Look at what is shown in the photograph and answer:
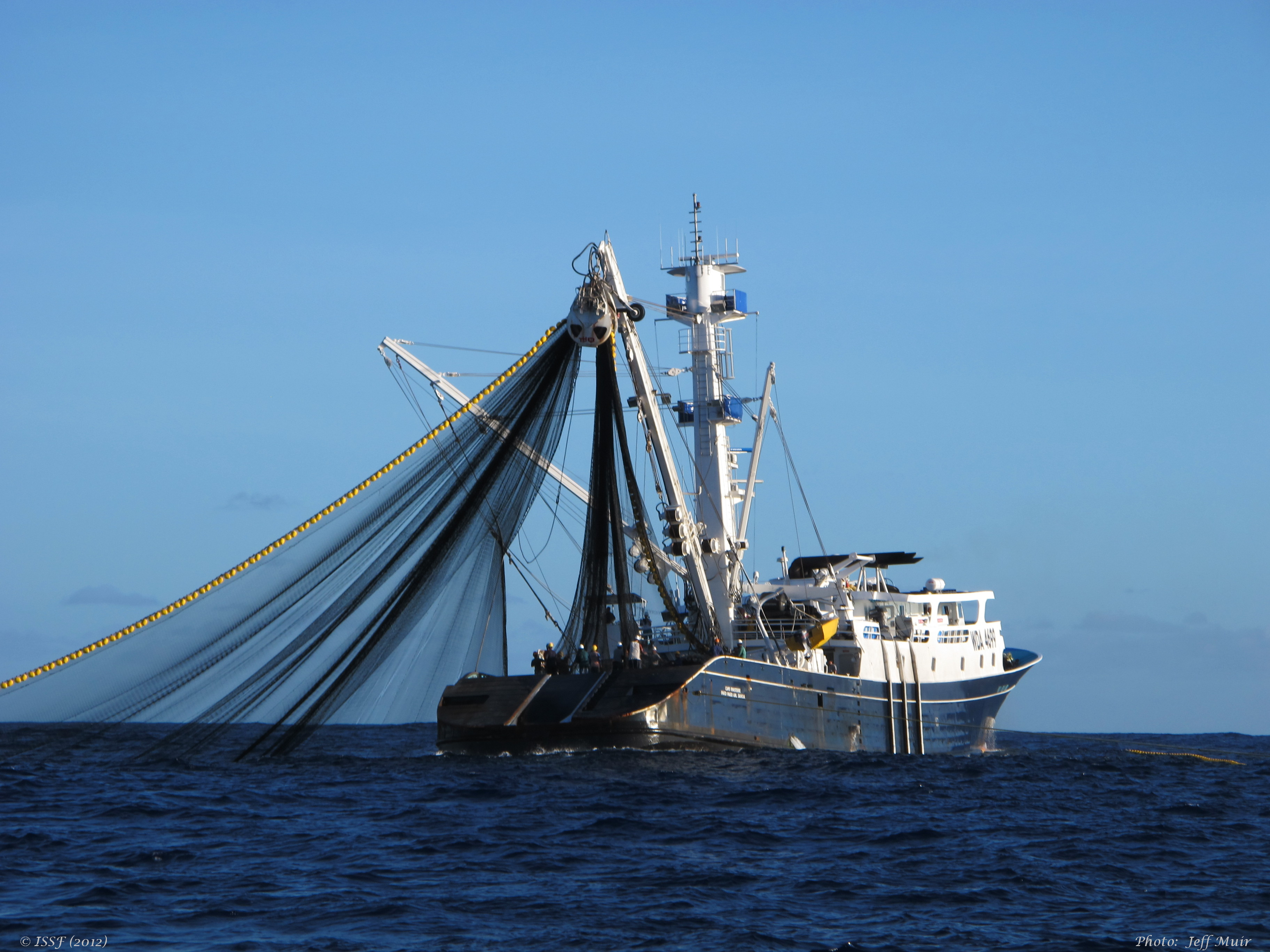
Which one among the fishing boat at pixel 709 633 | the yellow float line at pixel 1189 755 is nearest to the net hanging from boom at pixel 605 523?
the fishing boat at pixel 709 633

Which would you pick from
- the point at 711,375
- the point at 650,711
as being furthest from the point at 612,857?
the point at 711,375

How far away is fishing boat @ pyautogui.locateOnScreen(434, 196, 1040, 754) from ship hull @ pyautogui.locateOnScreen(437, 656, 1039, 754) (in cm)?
5

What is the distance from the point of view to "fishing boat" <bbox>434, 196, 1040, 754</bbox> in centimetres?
3231

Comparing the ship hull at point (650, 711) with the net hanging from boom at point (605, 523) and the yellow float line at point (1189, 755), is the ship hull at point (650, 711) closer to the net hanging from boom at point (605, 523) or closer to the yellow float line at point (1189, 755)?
the net hanging from boom at point (605, 523)

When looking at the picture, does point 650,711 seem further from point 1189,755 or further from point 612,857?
point 1189,755

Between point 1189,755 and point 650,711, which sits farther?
point 1189,755

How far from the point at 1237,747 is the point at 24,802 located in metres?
57.5

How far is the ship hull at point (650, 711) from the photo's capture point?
32344 millimetres

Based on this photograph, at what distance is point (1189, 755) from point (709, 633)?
66.2 ft

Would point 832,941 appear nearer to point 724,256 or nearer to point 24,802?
point 24,802

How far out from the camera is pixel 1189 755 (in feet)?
154

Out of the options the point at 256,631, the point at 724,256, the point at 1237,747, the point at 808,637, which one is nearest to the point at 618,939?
the point at 256,631

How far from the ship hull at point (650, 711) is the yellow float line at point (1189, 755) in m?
14.6

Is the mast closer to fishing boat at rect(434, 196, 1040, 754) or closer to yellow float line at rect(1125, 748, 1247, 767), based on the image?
fishing boat at rect(434, 196, 1040, 754)
